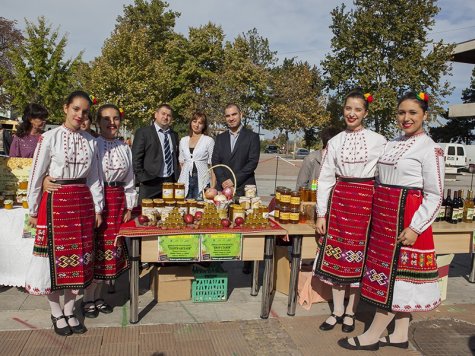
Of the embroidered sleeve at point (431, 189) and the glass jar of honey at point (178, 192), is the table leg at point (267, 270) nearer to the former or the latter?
the glass jar of honey at point (178, 192)

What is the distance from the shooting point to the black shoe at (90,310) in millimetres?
3664

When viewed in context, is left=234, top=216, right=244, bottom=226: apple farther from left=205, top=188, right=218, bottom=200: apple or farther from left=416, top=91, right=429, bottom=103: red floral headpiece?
left=416, top=91, right=429, bottom=103: red floral headpiece

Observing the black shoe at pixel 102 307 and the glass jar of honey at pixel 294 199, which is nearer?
the black shoe at pixel 102 307

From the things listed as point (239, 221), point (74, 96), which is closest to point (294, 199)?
point (239, 221)

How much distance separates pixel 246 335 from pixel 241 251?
727 millimetres

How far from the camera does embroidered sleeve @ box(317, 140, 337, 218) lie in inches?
134

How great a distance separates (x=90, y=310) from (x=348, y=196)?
256 centimetres

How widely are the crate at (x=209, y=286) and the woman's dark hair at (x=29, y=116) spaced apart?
2.51m

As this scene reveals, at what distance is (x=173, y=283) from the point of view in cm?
406

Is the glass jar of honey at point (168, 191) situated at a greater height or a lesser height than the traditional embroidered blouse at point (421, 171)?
lesser

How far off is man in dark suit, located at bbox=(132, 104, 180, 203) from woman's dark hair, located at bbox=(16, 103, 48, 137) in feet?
3.56

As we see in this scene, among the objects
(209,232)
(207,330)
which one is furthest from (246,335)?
Answer: (209,232)

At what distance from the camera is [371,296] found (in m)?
3.21

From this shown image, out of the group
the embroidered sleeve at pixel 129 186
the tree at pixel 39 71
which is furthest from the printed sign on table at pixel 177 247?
the tree at pixel 39 71
